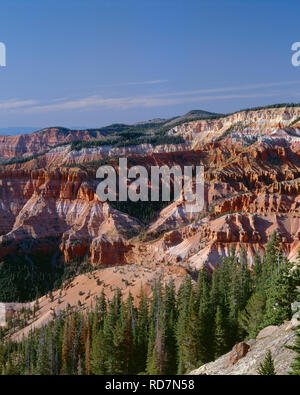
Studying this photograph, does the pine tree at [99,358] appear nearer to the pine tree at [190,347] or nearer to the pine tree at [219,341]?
the pine tree at [190,347]

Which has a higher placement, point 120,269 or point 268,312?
point 268,312

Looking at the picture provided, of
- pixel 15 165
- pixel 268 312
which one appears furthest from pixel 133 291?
pixel 15 165

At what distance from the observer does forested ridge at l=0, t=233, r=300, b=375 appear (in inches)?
1160

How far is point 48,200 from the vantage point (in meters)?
106

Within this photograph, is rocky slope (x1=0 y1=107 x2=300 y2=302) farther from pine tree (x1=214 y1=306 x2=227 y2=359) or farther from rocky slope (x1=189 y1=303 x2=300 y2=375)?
rocky slope (x1=189 y1=303 x2=300 y2=375)

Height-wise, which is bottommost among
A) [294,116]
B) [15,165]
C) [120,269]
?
[120,269]

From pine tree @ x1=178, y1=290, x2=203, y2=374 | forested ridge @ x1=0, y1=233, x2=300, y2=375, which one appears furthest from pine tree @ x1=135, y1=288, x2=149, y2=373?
pine tree @ x1=178, y1=290, x2=203, y2=374

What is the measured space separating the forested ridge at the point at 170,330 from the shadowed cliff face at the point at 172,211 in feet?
77.0

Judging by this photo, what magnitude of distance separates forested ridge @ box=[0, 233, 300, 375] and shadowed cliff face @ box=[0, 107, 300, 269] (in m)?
23.5

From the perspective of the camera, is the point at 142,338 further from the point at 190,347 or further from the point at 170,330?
the point at 190,347

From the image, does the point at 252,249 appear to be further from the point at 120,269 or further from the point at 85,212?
the point at 85,212

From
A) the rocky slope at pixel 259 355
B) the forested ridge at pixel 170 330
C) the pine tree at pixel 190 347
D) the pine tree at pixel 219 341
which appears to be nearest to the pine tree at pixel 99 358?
the forested ridge at pixel 170 330

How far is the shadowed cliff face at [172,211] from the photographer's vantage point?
234ft

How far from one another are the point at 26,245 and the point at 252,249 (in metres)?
47.5
